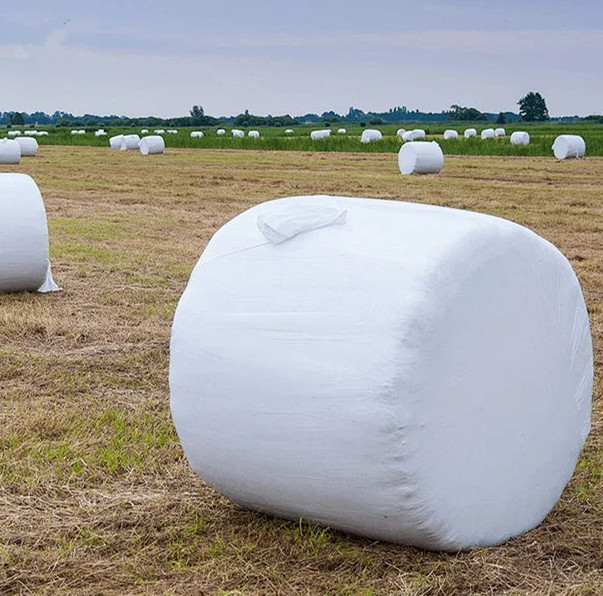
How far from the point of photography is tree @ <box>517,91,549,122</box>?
84.8m

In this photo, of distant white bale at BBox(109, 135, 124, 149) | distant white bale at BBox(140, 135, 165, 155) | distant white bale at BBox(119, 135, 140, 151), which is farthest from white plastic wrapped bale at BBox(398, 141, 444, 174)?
distant white bale at BBox(109, 135, 124, 149)

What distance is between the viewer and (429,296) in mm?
3475

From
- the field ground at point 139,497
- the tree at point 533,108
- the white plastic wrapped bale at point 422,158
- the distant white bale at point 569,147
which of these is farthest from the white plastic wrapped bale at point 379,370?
the tree at point 533,108

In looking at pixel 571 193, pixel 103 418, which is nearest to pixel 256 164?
pixel 571 193

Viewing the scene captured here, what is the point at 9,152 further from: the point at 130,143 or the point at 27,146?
the point at 130,143

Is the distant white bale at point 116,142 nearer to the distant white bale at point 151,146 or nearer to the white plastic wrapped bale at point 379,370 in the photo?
the distant white bale at point 151,146

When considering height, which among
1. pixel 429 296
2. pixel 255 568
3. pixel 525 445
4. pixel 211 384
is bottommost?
pixel 255 568

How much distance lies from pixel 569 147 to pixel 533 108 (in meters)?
59.3

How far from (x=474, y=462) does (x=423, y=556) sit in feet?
1.26

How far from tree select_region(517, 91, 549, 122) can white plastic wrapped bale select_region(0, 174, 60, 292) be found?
262 ft

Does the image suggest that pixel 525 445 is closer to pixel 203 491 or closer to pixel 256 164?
pixel 203 491

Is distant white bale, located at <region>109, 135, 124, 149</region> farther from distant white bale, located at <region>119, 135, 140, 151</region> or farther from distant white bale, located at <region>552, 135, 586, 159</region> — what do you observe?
distant white bale, located at <region>552, 135, 586, 159</region>

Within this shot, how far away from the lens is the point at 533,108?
85188 millimetres

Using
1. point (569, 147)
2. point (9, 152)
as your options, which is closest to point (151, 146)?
point (9, 152)
